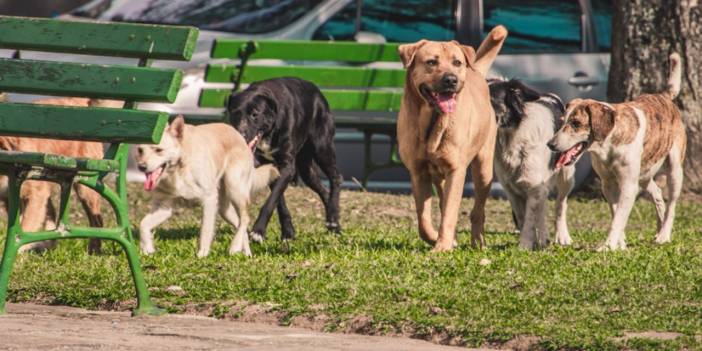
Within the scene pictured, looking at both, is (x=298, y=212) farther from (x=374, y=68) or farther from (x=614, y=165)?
(x=614, y=165)

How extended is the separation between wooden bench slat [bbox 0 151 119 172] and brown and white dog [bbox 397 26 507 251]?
2845mm

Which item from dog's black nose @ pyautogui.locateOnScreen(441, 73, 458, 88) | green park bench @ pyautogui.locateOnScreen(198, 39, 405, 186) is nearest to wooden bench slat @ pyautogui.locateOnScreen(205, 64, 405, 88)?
green park bench @ pyautogui.locateOnScreen(198, 39, 405, 186)

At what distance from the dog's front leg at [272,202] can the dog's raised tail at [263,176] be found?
0.29 ft

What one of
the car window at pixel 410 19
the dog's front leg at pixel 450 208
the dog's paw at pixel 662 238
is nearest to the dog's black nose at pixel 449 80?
the dog's front leg at pixel 450 208

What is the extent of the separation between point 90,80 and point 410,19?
26.6 ft

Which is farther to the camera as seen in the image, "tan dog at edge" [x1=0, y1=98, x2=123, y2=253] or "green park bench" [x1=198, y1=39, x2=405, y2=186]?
"green park bench" [x1=198, y1=39, x2=405, y2=186]

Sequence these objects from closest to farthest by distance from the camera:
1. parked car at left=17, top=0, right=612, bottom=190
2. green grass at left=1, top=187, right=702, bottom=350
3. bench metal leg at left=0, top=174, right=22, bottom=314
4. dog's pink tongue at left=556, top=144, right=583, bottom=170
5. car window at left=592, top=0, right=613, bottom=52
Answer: green grass at left=1, top=187, right=702, bottom=350 → bench metal leg at left=0, top=174, right=22, bottom=314 → dog's pink tongue at left=556, top=144, right=583, bottom=170 → parked car at left=17, top=0, right=612, bottom=190 → car window at left=592, top=0, right=613, bottom=52

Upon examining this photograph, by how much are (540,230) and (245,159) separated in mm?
2079

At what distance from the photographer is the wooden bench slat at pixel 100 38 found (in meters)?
7.11

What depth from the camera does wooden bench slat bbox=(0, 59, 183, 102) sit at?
7031mm

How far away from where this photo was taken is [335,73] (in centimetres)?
1402

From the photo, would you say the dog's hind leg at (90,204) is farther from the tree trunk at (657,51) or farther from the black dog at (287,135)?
the tree trunk at (657,51)

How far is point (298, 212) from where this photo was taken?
13.5 m

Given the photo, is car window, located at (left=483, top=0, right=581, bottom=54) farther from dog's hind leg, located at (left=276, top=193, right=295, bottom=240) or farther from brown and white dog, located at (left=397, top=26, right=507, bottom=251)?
brown and white dog, located at (left=397, top=26, right=507, bottom=251)
